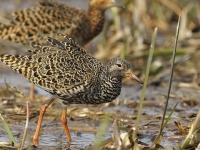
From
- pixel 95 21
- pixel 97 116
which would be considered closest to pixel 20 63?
pixel 97 116

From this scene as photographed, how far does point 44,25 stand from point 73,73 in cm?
248

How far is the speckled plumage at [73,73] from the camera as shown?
6504 mm

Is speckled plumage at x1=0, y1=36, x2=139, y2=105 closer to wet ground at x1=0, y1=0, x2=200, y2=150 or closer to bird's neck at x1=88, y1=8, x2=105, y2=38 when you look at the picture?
wet ground at x1=0, y1=0, x2=200, y2=150

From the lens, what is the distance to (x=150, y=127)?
725 centimetres

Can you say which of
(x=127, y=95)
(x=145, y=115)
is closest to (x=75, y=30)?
(x=127, y=95)

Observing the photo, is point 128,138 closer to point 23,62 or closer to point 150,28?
point 23,62

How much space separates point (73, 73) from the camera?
6.54 metres

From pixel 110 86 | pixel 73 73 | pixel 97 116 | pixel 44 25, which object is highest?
pixel 44 25

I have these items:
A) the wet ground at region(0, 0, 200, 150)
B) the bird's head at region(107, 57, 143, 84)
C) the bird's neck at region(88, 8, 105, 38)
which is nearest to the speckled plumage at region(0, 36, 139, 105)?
the bird's head at region(107, 57, 143, 84)

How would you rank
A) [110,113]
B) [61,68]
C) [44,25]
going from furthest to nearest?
[44,25] < [110,113] < [61,68]

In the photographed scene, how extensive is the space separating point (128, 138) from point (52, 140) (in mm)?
1872

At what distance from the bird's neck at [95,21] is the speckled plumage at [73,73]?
8.49 ft

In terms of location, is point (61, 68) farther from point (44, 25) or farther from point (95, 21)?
point (95, 21)

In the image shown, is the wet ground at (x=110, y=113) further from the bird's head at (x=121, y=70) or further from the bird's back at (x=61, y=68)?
the bird's head at (x=121, y=70)
